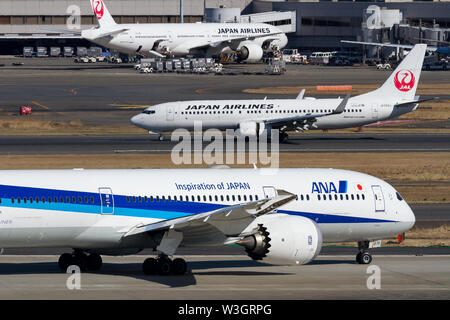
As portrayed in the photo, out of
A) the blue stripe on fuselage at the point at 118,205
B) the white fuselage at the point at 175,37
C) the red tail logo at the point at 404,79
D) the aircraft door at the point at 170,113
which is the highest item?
the white fuselage at the point at 175,37

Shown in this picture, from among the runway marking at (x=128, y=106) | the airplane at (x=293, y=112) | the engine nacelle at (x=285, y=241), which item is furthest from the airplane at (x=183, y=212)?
the runway marking at (x=128, y=106)

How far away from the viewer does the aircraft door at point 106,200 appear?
3775cm

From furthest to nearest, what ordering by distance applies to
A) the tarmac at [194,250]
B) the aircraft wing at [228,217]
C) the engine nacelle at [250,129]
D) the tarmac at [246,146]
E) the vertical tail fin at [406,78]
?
1. the vertical tail fin at [406,78]
2. the engine nacelle at [250,129]
3. the tarmac at [246,146]
4. the tarmac at [194,250]
5. the aircraft wing at [228,217]

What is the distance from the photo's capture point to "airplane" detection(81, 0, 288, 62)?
566ft

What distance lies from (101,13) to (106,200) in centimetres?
13699

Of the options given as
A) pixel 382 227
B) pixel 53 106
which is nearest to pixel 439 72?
pixel 53 106

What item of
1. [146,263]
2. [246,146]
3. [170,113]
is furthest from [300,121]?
[146,263]

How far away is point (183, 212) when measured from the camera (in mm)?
38875

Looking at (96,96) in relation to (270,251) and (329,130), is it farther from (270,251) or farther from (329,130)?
(270,251)

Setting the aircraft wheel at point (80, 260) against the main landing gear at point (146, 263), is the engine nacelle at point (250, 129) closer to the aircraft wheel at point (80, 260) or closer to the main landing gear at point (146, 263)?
the main landing gear at point (146, 263)

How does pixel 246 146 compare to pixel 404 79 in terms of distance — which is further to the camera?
pixel 404 79

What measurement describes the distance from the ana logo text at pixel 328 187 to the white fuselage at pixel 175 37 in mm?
134701

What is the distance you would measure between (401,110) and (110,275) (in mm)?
59216

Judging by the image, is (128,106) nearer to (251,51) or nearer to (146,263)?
(251,51)
